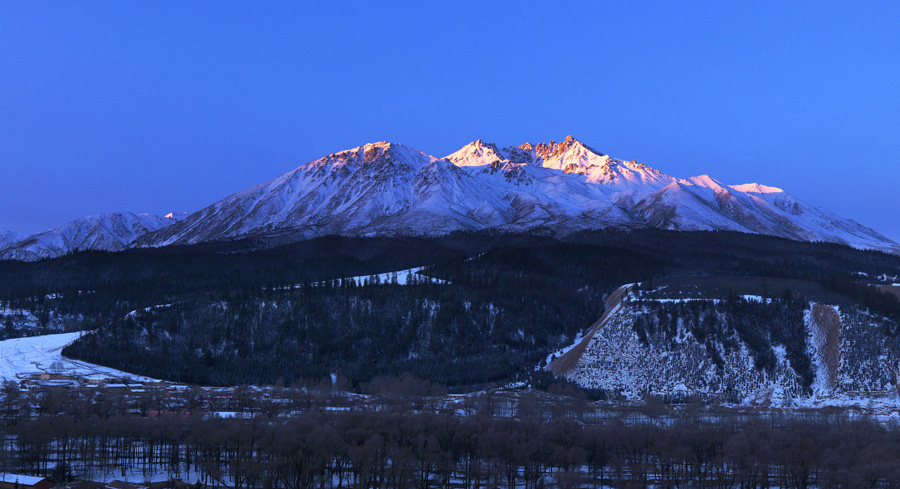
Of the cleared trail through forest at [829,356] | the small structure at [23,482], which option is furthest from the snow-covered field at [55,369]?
the cleared trail through forest at [829,356]

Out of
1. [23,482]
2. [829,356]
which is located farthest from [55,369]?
[829,356]

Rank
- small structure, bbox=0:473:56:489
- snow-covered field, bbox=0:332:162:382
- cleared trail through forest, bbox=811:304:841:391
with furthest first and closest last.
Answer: cleared trail through forest, bbox=811:304:841:391 → snow-covered field, bbox=0:332:162:382 → small structure, bbox=0:473:56:489

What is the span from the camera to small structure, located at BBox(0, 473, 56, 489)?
97.5 meters

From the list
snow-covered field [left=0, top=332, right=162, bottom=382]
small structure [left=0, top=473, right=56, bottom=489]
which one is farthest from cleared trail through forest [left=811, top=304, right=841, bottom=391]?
small structure [left=0, top=473, right=56, bottom=489]

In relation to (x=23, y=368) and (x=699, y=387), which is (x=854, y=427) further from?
(x=23, y=368)

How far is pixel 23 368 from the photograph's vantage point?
7377 inches

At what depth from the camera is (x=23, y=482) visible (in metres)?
99.2

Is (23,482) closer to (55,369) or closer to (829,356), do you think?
(55,369)

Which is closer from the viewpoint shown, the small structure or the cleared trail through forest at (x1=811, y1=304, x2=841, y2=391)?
the small structure

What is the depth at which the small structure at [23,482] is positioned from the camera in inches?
3838

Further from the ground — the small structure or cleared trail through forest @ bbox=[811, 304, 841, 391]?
cleared trail through forest @ bbox=[811, 304, 841, 391]

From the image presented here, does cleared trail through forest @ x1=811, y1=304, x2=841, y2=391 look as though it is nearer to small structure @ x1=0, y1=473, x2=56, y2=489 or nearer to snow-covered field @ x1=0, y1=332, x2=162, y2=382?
snow-covered field @ x1=0, y1=332, x2=162, y2=382

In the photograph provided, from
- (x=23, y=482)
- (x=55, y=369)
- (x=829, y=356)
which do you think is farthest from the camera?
(x=829, y=356)

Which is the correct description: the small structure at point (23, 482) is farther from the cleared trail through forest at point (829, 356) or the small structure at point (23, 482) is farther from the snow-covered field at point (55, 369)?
the cleared trail through forest at point (829, 356)
